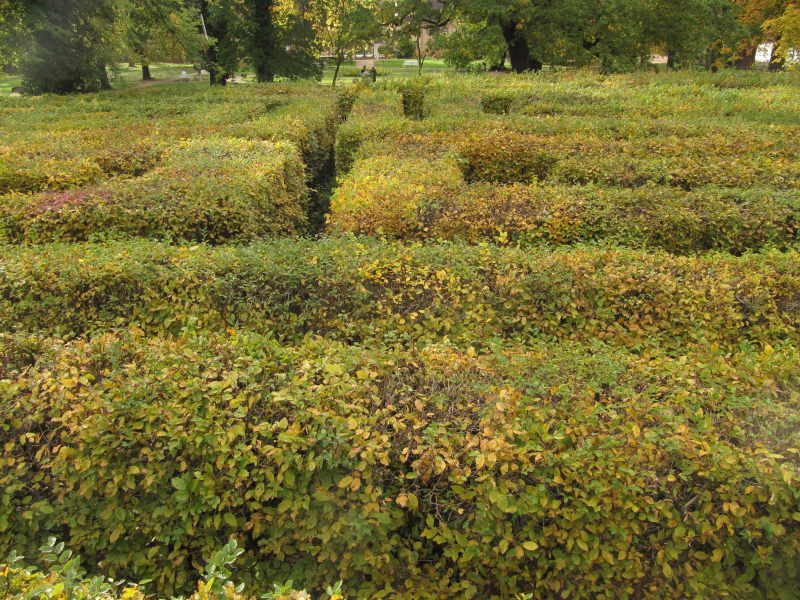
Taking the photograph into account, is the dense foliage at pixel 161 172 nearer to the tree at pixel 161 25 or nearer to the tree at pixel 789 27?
the tree at pixel 161 25

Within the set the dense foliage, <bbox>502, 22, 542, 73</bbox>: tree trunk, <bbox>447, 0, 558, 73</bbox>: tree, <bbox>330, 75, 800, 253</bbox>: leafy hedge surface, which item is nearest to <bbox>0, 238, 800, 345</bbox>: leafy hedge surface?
<bbox>330, 75, 800, 253</bbox>: leafy hedge surface

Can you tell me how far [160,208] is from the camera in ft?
21.0

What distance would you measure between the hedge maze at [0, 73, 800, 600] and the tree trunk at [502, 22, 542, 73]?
21.1 m

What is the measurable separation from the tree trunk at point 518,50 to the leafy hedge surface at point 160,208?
22.7 metres

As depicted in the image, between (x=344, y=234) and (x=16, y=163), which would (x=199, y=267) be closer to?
(x=344, y=234)

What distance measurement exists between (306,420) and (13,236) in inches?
217

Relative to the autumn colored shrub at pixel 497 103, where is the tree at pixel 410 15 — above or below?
above

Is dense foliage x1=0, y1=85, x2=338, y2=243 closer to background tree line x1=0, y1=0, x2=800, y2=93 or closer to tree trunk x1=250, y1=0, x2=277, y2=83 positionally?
background tree line x1=0, y1=0, x2=800, y2=93

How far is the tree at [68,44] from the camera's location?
1712cm

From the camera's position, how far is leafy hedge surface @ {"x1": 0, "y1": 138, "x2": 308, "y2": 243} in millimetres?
6395

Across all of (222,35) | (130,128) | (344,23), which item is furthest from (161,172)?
(344,23)

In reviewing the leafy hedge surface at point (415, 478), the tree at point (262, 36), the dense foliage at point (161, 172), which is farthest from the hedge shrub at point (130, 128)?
the tree at point (262, 36)

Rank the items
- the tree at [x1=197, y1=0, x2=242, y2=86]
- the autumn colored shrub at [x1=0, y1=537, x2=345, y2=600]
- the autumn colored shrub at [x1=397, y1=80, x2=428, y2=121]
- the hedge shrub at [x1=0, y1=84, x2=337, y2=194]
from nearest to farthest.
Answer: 1. the autumn colored shrub at [x1=0, y1=537, x2=345, y2=600]
2. the hedge shrub at [x1=0, y1=84, x2=337, y2=194]
3. the autumn colored shrub at [x1=397, y1=80, x2=428, y2=121]
4. the tree at [x1=197, y1=0, x2=242, y2=86]

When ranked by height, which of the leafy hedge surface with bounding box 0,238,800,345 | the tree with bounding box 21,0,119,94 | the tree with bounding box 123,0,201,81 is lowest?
the leafy hedge surface with bounding box 0,238,800,345
